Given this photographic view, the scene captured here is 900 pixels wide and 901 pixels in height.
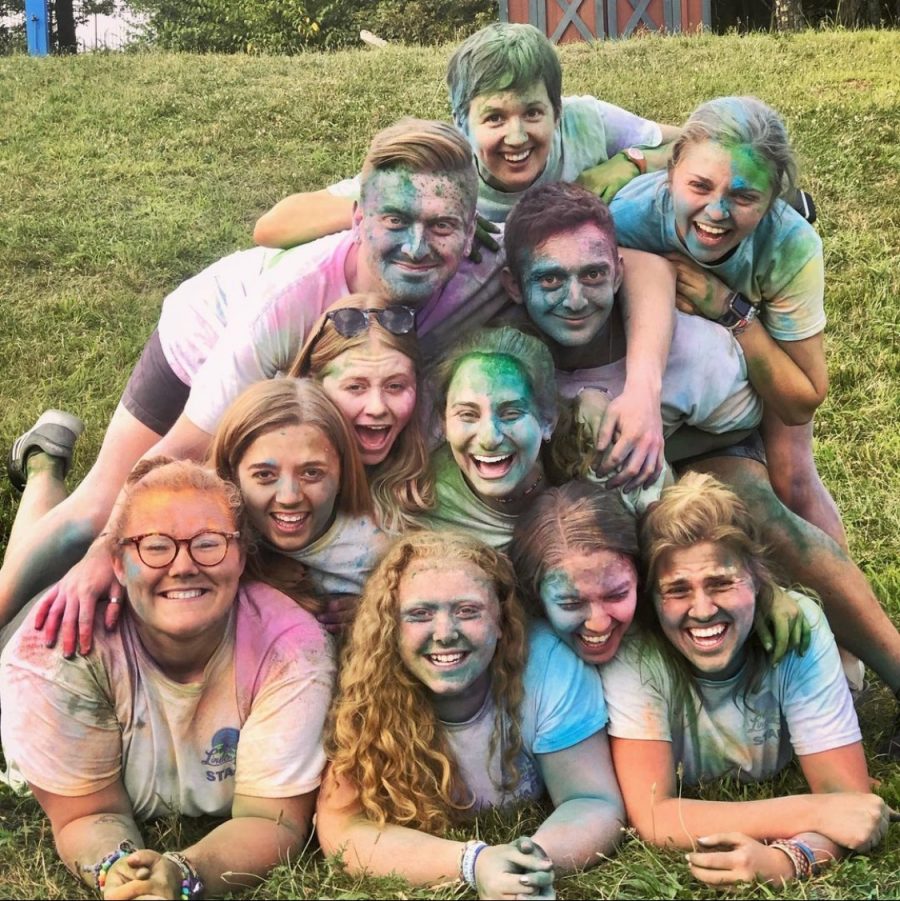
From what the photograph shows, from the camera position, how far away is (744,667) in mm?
3771

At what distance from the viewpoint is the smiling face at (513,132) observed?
397cm

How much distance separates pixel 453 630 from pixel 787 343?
1.51 m

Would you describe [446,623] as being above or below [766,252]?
below

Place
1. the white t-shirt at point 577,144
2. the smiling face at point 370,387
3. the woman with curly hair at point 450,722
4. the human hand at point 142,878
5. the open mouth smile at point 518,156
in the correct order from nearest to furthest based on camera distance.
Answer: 1. the human hand at point 142,878
2. the woman with curly hair at point 450,722
3. the smiling face at point 370,387
4. the open mouth smile at point 518,156
5. the white t-shirt at point 577,144

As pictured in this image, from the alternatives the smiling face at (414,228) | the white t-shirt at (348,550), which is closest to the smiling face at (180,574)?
the white t-shirt at (348,550)

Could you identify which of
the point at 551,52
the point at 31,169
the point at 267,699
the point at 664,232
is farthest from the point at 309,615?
the point at 31,169

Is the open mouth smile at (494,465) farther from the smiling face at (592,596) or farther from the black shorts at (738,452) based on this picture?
the black shorts at (738,452)

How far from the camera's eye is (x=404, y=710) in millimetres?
3574

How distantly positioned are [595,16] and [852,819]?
1440 centimetres

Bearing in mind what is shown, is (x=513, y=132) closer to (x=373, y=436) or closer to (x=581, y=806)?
(x=373, y=436)

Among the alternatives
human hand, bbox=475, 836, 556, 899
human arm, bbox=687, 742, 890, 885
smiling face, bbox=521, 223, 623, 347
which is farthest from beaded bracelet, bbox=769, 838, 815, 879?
smiling face, bbox=521, 223, 623, 347

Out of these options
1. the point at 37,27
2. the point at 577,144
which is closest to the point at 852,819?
the point at 577,144

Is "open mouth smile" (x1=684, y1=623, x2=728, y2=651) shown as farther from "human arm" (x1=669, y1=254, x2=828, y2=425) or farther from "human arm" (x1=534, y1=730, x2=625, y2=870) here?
"human arm" (x1=669, y1=254, x2=828, y2=425)

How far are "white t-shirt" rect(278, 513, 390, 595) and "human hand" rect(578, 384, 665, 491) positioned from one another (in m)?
0.71
